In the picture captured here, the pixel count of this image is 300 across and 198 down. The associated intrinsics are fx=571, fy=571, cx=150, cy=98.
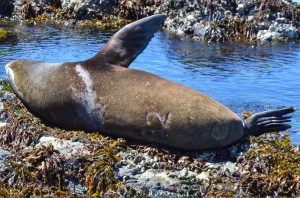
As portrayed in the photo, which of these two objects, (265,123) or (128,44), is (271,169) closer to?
(265,123)

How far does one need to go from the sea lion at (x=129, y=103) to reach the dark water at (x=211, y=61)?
1372 mm

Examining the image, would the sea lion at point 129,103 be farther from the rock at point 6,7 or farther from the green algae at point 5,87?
the rock at point 6,7

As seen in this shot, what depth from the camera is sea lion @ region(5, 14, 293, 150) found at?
569cm

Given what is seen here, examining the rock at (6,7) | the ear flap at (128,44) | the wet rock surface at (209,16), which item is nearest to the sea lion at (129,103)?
the ear flap at (128,44)

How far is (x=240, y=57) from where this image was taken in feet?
40.6

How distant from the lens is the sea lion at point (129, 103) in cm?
569

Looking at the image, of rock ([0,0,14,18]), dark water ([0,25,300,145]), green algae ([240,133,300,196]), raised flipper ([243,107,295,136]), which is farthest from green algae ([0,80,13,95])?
rock ([0,0,14,18])

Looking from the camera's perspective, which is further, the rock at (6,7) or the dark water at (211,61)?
the rock at (6,7)

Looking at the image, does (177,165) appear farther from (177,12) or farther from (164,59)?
(177,12)

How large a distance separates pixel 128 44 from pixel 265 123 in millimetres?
1728

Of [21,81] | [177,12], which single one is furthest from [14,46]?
[21,81]

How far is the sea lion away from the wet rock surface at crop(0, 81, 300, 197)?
138 mm

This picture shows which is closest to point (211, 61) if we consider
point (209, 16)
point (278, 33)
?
point (209, 16)

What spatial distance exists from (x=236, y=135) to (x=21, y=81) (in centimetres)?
253
